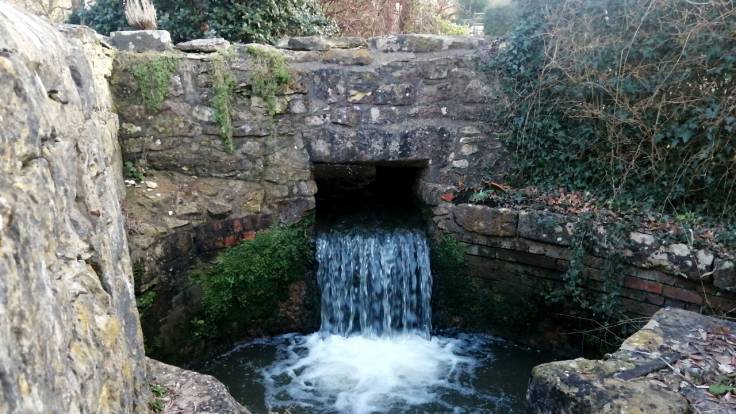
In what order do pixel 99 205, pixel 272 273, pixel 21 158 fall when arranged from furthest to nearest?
pixel 272 273
pixel 99 205
pixel 21 158

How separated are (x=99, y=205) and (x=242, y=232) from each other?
103 inches

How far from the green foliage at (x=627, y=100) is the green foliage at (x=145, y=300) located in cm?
359

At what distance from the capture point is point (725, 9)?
4055mm

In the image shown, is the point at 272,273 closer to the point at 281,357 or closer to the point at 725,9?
the point at 281,357

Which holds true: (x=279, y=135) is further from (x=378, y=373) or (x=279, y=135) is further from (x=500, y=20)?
(x=500, y=20)

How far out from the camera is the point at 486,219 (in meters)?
4.83

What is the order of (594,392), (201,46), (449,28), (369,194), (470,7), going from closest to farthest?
(594,392), (201,46), (369,194), (449,28), (470,7)

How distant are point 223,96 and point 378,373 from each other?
9.39ft

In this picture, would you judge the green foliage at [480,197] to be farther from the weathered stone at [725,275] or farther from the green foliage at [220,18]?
the green foliage at [220,18]

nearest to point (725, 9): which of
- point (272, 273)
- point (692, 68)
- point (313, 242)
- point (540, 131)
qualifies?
point (692, 68)

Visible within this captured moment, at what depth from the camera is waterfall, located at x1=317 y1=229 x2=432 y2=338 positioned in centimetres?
512

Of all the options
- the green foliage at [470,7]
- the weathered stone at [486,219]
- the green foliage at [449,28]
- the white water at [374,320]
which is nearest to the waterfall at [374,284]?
the white water at [374,320]

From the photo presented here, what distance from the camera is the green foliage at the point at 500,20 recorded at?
5467mm

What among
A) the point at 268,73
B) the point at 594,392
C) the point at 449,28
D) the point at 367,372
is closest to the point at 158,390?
the point at 594,392
